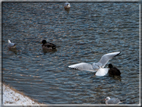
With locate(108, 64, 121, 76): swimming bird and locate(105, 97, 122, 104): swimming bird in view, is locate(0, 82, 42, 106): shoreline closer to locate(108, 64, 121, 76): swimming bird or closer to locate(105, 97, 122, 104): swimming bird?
locate(105, 97, 122, 104): swimming bird

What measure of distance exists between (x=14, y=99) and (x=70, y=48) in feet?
22.1

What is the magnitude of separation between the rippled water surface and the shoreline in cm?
51

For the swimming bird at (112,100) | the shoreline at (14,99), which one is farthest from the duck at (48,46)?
the swimming bird at (112,100)

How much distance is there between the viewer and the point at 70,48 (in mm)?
16266

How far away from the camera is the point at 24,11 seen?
23219mm

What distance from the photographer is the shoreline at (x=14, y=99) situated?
32.8ft

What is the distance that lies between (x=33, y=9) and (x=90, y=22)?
246 inches

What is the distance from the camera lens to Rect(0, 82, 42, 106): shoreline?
999cm

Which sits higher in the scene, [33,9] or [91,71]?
[33,9]

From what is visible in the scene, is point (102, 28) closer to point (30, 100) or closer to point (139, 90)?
point (139, 90)

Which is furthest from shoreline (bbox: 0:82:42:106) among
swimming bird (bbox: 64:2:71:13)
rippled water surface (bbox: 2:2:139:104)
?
swimming bird (bbox: 64:2:71:13)

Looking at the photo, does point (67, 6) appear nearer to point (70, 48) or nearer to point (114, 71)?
point (70, 48)

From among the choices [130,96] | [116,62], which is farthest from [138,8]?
[130,96]

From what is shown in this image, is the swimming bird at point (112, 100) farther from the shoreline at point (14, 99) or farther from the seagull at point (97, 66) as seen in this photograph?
the shoreline at point (14, 99)
